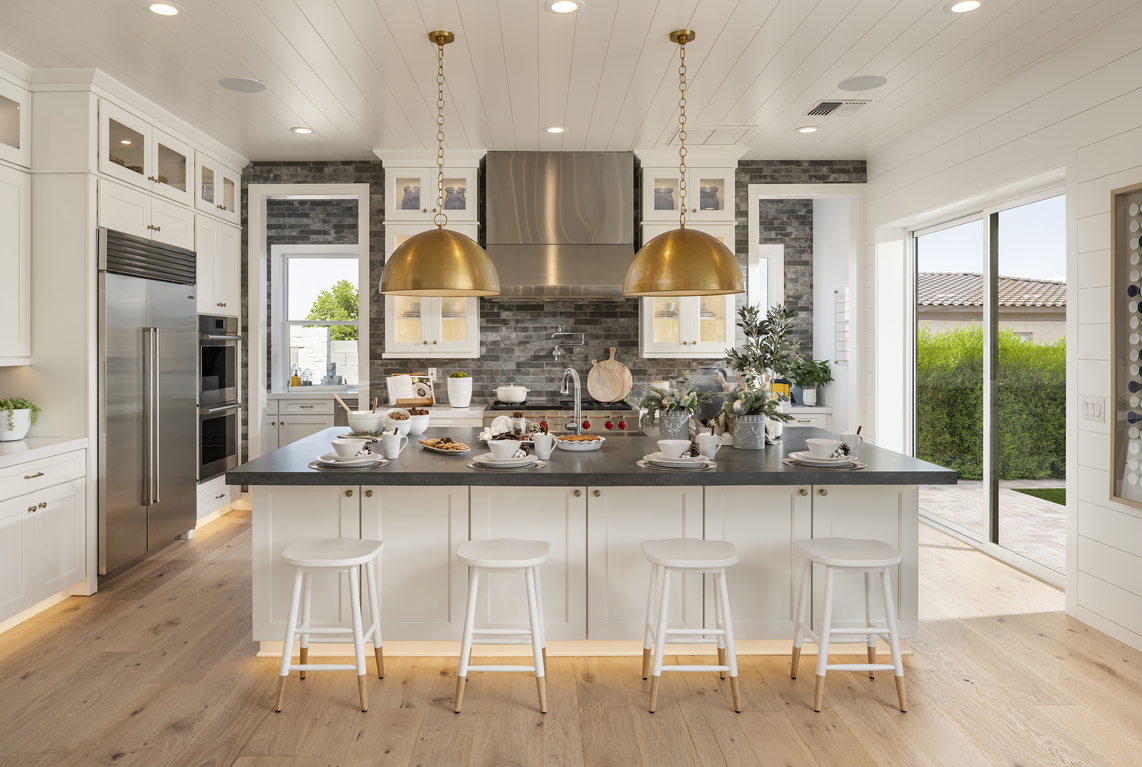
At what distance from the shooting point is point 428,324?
18.5 feet

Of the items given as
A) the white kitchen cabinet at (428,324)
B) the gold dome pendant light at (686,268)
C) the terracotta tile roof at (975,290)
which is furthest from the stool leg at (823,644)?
the white kitchen cabinet at (428,324)

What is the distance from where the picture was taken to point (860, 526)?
9.98 feet

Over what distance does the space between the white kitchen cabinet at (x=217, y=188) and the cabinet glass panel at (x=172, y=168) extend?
0.16 m

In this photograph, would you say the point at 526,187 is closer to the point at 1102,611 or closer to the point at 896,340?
the point at 896,340

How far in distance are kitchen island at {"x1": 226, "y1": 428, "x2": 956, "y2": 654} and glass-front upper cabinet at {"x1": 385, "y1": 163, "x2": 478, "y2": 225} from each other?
2987 mm

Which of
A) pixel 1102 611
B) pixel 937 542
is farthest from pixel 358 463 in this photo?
pixel 937 542

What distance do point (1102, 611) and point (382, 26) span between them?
14.0 ft

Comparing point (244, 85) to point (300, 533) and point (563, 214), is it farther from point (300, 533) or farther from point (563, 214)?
point (300, 533)

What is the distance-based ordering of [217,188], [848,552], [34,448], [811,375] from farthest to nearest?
[811,375] → [217,188] → [34,448] → [848,552]

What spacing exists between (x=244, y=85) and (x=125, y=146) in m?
0.80

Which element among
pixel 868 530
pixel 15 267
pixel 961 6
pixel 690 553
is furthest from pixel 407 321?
pixel 961 6

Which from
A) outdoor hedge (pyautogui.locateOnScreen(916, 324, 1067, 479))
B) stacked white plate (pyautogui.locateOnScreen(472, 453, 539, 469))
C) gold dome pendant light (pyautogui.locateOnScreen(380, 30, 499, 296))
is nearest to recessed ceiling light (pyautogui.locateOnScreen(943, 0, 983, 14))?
outdoor hedge (pyautogui.locateOnScreen(916, 324, 1067, 479))

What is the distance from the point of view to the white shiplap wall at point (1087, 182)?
3.28m

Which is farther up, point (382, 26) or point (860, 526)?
point (382, 26)
